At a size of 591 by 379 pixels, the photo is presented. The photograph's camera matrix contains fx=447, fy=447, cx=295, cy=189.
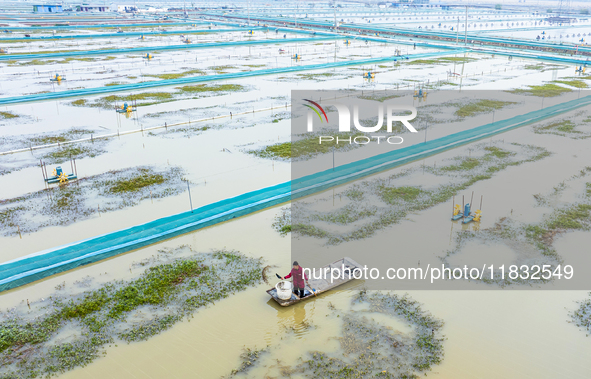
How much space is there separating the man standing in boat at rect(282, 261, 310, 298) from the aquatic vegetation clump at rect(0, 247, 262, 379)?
3.53 feet

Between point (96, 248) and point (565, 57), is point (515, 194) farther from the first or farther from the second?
point (565, 57)

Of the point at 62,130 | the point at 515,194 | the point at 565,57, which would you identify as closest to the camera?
the point at 515,194

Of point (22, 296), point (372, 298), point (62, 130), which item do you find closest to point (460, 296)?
point (372, 298)

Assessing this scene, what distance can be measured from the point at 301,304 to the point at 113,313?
3429mm

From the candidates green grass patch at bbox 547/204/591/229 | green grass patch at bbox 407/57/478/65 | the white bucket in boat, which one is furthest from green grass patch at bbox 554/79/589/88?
the white bucket in boat

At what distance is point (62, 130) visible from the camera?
63.5ft

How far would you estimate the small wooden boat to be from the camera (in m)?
8.36

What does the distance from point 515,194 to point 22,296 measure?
41.1ft

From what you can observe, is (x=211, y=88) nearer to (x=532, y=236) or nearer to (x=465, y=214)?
(x=465, y=214)

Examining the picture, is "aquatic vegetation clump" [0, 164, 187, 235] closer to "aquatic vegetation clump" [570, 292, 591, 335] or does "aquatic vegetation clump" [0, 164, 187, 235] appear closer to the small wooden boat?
the small wooden boat

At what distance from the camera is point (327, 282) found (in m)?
8.85

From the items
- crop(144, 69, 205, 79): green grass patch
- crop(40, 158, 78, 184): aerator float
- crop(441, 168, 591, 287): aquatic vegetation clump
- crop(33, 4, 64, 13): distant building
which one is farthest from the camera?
crop(33, 4, 64, 13): distant building

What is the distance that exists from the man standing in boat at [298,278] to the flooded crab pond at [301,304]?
0.91 ft

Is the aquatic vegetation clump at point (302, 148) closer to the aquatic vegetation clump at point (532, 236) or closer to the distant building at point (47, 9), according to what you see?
the aquatic vegetation clump at point (532, 236)
